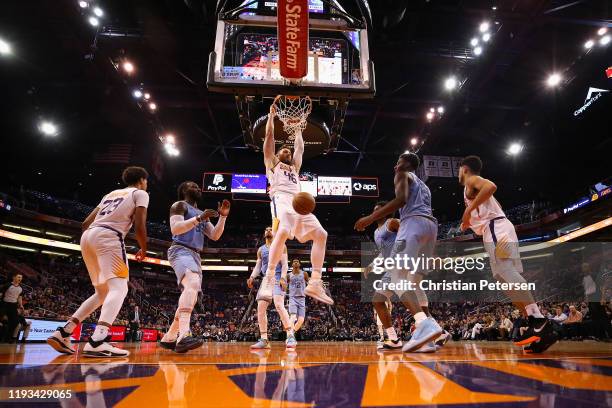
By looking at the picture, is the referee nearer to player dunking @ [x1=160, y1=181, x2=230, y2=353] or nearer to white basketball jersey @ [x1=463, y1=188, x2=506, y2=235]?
player dunking @ [x1=160, y1=181, x2=230, y2=353]

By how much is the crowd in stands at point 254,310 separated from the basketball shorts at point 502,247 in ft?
27.2

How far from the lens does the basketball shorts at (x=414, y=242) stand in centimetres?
387

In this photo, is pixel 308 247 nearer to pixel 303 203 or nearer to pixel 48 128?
pixel 48 128

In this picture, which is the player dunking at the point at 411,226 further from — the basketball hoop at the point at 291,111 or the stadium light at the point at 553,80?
the stadium light at the point at 553,80

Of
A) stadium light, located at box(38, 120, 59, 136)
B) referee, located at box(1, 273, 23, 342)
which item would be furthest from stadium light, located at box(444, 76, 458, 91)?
stadium light, located at box(38, 120, 59, 136)

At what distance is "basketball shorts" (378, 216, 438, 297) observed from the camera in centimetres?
387

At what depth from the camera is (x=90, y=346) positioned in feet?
11.2

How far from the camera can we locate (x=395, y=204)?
12.3 ft

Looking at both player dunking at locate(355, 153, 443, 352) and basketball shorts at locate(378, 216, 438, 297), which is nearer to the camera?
player dunking at locate(355, 153, 443, 352)

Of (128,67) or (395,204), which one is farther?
(128,67)

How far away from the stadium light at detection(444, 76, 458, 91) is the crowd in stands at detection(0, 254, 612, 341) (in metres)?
8.63

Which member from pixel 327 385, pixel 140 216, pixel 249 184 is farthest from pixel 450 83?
pixel 327 385

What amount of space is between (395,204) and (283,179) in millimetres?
1582

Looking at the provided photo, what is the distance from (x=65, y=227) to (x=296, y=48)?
23073mm
